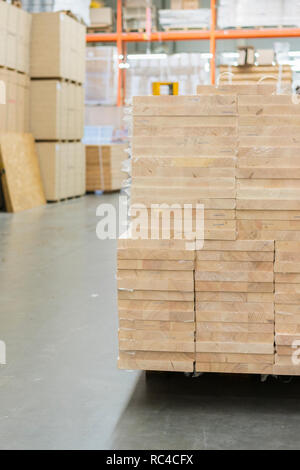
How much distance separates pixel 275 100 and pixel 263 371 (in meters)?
1.30

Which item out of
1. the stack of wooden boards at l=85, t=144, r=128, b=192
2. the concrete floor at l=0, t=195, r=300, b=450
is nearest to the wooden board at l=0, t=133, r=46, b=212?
the stack of wooden boards at l=85, t=144, r=128, b=192

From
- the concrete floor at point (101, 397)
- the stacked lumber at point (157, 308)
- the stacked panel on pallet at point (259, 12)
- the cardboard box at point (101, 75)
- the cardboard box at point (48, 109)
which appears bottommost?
the concrete floor at point (101, 397)

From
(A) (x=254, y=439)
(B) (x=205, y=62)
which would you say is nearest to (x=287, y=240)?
(A) (x=254, y=439)

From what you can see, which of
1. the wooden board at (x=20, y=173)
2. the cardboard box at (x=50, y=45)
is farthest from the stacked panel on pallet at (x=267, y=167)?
the cardboard box at (x=50, y=45)

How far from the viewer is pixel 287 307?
324cm

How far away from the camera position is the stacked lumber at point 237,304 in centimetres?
323

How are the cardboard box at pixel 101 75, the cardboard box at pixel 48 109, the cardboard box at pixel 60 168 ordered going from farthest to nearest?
the cardboard box at pixel 101 75 → the cardboard box at pixel 60 168 → the cardboard box at pixel 48 109

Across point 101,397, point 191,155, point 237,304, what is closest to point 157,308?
point 237,304

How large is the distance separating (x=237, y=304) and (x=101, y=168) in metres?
12.2

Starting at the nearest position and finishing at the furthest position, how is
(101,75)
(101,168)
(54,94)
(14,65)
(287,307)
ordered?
1. (287,307)
2. (14,65)
3. (54,94)
4. (101,168)
5. (101,75)

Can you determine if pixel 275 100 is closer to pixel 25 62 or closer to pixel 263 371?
pixel 263 371

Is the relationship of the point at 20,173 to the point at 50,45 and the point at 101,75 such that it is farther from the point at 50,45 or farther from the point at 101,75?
the point at 101,75

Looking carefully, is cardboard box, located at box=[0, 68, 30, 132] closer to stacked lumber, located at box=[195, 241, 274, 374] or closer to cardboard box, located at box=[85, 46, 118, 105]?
cardboard box, located at box=[85, 46, 118, 105]

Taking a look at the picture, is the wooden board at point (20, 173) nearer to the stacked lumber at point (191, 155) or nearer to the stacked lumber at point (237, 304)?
the stacked lumber at point (191, 155)
